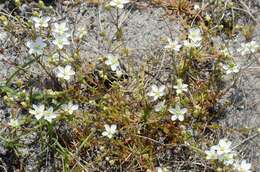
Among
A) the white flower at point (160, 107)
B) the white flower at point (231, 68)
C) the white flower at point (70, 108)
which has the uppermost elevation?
the white flower at point (231, 68)

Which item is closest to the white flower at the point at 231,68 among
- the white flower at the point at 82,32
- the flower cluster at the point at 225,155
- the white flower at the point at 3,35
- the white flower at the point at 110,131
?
the flower cluster at the point at 225,155

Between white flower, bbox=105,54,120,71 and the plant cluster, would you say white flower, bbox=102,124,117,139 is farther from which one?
white flower, bbox=105,54,120,71

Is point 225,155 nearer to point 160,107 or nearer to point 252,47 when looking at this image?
point 160,107

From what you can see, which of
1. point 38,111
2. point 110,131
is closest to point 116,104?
point 110,131

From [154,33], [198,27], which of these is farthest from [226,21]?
[154,33]

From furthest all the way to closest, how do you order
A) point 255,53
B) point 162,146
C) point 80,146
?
1. point 255,53
2. point 162,146
3. point 80,146

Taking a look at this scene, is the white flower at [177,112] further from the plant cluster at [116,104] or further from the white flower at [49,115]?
the white flower at [49,115]

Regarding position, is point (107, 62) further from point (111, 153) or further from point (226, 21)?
point (226, 21)

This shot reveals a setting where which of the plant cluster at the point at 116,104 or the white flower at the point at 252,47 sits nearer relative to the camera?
the plant cluster at the point at 116,104
